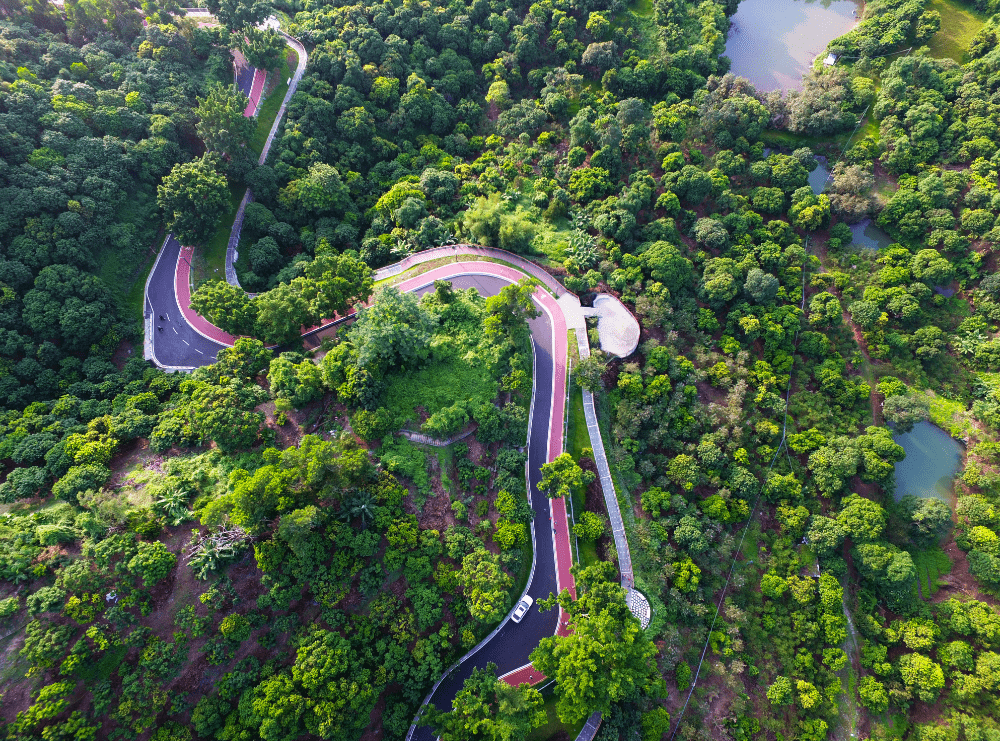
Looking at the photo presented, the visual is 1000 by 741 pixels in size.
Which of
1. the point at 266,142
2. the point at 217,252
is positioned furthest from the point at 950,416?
the point at 266,142

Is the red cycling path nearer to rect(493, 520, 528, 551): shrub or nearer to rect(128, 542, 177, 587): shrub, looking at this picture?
rect(493, 520, 528, 551): shrub

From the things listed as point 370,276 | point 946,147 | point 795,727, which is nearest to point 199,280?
point 370,276

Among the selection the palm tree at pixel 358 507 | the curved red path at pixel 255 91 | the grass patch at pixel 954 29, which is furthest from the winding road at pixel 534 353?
the grass patch at pixel 954 29

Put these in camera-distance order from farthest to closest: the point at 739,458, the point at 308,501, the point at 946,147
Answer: the point at 946,147 < the point at 739,458 < the point at 308,501

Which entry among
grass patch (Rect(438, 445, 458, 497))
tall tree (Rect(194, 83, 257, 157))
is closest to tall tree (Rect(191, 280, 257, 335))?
tall tree (Rect(194, 83, 257, 157))

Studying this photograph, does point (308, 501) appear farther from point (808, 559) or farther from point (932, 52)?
point (932, 52)

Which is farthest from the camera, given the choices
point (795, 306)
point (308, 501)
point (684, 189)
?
point (684, 189)

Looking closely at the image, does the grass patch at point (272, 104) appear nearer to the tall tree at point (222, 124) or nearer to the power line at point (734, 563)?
the tall tree at point (222, 124)
